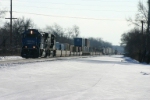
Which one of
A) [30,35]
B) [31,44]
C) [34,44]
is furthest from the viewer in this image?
[30,35]

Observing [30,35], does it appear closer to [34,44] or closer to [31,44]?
[31,44]

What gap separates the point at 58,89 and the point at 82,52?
2671 inches

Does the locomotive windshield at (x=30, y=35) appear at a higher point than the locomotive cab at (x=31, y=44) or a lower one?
higher

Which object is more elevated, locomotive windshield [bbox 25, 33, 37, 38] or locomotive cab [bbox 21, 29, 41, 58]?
locomotive windshield [bbox 25, 33, 37, 38]

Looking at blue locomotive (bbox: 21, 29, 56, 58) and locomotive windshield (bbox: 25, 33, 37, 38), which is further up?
locomotive windshield (bbox: 25, 33, 37, 38)

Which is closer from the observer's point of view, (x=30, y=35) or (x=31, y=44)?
(x=31, y=44)

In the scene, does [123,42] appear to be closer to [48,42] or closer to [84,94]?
[48,42]

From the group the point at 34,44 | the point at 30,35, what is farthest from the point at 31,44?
the point at 30,35

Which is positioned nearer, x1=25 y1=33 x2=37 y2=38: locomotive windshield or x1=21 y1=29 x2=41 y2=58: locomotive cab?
x1=21 y1=29 x2=41 y2=58: locomotive cab

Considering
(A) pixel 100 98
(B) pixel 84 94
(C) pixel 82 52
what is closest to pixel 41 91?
(B) pixel 84 94

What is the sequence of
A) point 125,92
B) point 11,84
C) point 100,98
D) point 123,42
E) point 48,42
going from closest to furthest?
point 100,98
point 125,92
point 11,84
point 48,42
point 123,42

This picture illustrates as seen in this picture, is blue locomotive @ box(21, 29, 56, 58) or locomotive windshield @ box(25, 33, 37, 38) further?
locomotive windshield @ box(25, 33, 37, 38)

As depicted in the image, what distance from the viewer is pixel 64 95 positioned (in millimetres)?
9039

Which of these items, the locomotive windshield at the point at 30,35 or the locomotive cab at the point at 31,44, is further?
the locomotive windshield at the point at 30,35
